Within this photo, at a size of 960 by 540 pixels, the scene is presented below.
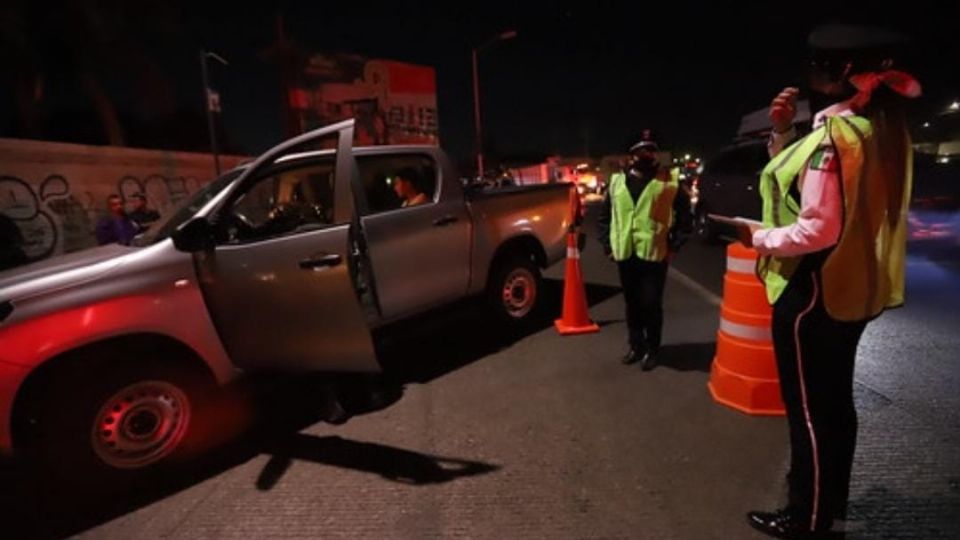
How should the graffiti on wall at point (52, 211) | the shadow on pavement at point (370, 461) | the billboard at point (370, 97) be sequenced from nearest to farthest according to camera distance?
the shadow on pavement at point (370, 461) → the graffiti on wall at point (52, 211) → the billboard at point (370, 97)

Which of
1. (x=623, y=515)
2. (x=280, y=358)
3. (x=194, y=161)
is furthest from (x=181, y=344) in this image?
(x=194, y=161)

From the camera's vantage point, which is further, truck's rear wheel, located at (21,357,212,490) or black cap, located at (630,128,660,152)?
black cap, located at (630,128,660,152)

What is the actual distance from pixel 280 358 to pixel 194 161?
50.2 ft

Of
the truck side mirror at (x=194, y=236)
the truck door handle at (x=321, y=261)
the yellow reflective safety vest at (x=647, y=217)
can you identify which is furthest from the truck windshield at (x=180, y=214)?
the yellow reflective safety vest at (x=647, y=217)

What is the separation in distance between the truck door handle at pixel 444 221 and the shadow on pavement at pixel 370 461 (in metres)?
2.10

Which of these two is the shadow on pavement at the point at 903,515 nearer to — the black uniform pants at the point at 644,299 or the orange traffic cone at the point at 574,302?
the black uniform pants at the point at 644,299

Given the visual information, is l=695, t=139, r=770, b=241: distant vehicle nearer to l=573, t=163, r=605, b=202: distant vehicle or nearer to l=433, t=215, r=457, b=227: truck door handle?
l=433, t=215, r=457, b=227: truck door handle

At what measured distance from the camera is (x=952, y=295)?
6.55 metres

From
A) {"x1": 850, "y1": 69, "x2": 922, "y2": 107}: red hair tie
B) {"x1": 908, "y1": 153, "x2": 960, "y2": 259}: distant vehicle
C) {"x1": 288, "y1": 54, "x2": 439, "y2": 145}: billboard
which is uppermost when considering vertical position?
{"x1": 288, "y1": 54, "x2": 439, "y2": 145}: billboard

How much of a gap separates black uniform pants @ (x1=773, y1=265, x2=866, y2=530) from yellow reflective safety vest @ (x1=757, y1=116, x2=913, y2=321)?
7 cm

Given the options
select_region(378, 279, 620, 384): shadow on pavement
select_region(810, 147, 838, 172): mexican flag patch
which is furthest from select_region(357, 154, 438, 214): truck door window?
select_region(810, 147, 838, 172): mexican flag patch

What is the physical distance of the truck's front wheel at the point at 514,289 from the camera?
237 inches

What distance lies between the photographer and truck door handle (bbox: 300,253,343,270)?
373 centimetres

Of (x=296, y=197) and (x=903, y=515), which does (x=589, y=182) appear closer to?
(x=296, y=197)
